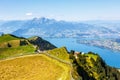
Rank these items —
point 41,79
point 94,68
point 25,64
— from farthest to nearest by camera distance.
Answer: point 94,68 < point 25,64 < point 41,79

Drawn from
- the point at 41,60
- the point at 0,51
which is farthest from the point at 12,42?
the point at 41,60

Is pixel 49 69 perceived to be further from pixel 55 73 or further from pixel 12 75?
pixel 12 75

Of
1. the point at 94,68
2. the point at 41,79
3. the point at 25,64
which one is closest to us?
the point at 41,79

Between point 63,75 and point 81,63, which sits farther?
point 81,63

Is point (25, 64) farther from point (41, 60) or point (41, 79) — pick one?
point (41, 79)

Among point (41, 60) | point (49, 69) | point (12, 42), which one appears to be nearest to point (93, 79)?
point (41, 60)

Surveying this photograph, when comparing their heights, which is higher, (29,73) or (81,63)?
(29,73)
